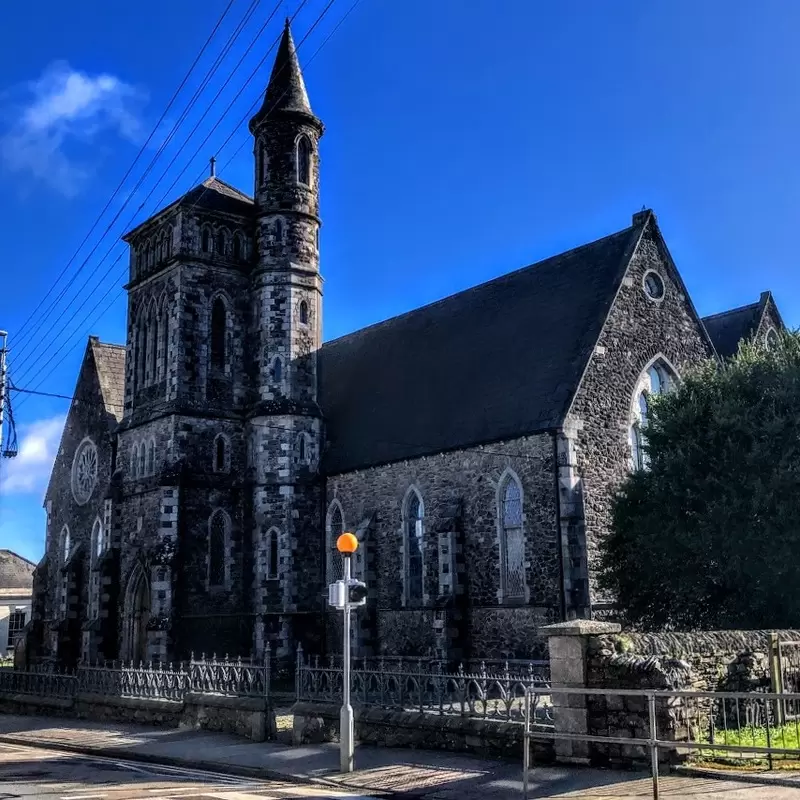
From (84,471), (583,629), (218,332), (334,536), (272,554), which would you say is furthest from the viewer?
(84,471)

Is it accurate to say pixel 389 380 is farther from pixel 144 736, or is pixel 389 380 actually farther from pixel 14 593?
pixel 14 593

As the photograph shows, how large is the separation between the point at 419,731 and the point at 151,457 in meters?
18.4

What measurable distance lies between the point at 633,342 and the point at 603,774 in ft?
54.6

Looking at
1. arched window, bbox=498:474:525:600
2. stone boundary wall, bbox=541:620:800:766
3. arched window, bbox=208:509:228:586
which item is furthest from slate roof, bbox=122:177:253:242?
stone boundary wall, bbox=541:620:800:766

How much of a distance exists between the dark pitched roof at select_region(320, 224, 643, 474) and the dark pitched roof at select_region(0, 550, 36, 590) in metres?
37.7

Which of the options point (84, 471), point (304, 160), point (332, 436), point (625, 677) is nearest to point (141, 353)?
point (84, 471)

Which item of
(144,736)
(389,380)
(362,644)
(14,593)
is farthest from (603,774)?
(14,593)

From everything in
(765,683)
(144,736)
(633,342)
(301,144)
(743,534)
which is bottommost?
(144,736)

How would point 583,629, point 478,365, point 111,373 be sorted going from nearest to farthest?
point 583,629, point 478,365, point 111,373

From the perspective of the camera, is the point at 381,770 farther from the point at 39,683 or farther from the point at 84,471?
the point at 84,471

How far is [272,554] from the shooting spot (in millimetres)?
29625

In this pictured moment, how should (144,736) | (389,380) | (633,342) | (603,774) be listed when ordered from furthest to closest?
(389,380)
(633,342)
(144,736)
(603,774)

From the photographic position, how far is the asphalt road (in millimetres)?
11680

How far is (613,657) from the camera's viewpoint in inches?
499
